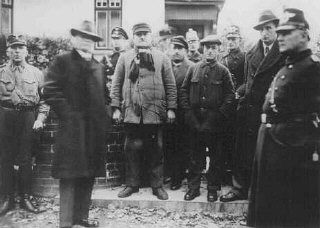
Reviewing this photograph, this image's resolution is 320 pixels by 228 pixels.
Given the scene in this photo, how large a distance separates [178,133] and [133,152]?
29.3 inches

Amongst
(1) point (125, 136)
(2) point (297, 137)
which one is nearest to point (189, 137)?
(1) point (125, 136)

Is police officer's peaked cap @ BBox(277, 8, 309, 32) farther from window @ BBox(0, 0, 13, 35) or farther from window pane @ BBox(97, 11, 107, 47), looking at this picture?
window @ BBox(0, 0, 13, 35)

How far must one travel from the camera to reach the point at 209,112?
5113mm

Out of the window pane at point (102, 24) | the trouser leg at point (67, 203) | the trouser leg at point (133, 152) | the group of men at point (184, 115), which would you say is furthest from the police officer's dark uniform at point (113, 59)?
the window pane at point (102, 24)

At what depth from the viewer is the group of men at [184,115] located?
12.1ft

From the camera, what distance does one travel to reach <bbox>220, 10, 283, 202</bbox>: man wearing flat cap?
4578mm

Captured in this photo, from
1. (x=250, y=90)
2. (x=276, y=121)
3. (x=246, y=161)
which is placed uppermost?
(x=250, y=90)

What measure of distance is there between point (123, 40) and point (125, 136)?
5.49 feet

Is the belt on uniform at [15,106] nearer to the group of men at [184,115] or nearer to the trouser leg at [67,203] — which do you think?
the group of men at [184,115]

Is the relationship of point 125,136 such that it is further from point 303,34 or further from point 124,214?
point 303,34

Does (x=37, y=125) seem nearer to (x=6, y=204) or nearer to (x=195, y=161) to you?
(x=6, y=204)

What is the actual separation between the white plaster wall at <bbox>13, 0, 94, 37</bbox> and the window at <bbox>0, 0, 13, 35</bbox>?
16 cm

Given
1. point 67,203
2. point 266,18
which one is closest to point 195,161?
point 67,203

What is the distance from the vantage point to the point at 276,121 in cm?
377
